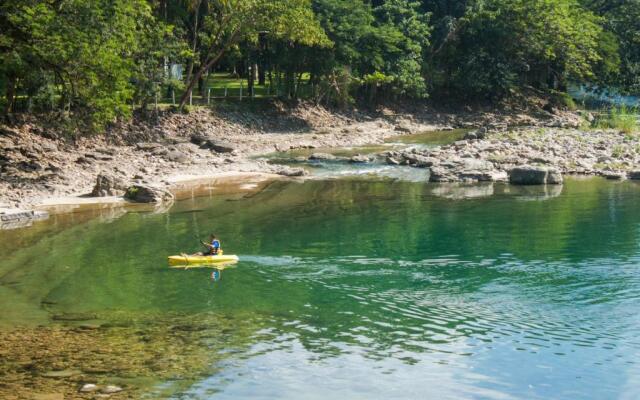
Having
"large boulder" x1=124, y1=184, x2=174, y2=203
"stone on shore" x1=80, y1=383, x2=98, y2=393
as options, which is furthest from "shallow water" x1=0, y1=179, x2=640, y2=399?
"large boulder" x1=124, y1=184, x2=174, y2=203

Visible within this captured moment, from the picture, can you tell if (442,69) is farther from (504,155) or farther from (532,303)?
(532,303)

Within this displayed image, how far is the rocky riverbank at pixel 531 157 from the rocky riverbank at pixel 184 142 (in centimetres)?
922

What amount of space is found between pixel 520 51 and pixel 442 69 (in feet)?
28.4

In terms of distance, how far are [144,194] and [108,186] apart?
2.15m

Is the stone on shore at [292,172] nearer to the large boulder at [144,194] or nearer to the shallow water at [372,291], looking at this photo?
the shallow water at [372,291]

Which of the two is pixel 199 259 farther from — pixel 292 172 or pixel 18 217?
pixel 292 172

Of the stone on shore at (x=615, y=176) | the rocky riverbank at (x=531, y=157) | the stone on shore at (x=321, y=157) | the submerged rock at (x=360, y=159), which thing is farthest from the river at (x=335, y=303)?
the stone on shore at (x=321, y=157)

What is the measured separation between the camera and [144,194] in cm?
3950

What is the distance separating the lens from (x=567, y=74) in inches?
3300

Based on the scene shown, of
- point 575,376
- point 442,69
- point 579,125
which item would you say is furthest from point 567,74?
point 575,376

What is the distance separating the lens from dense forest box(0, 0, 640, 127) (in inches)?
1563

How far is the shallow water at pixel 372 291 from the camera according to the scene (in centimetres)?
1764

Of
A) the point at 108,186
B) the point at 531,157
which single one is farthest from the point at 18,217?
the point at 531,157

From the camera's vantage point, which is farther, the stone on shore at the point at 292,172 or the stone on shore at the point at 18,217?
the stone on shore at the point at 292,172
